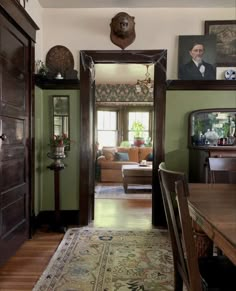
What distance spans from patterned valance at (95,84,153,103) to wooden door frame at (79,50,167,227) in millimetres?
4670

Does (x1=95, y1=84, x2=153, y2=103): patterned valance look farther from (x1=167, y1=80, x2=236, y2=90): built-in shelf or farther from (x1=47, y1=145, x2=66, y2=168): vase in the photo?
(x1=47, y1=145, x2=66, y2=168): vase

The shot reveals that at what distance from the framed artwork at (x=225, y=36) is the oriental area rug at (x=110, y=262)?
233cm

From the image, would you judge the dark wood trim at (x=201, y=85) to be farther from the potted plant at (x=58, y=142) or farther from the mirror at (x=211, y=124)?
the potted plant at (x=58, y=142)

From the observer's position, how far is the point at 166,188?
1.23m

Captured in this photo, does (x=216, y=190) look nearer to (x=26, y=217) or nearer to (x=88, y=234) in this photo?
(x=88, y=234)

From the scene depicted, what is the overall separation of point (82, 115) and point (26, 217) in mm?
1401

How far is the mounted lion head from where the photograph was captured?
11.1 feet

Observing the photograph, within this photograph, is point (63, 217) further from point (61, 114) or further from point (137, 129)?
point (137, 129)

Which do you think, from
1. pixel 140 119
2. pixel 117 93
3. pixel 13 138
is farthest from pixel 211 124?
pixel 140 119

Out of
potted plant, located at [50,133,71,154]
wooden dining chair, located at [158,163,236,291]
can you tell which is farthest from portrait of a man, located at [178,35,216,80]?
wooden dining chair, located at [158,163,236,291]

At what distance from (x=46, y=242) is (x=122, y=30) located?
8.67 feet

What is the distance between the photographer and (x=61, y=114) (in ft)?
11.8

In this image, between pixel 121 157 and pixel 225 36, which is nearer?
pixel 225 36

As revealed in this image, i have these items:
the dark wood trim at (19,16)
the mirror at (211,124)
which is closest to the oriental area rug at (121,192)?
the mirror at (211,124)
